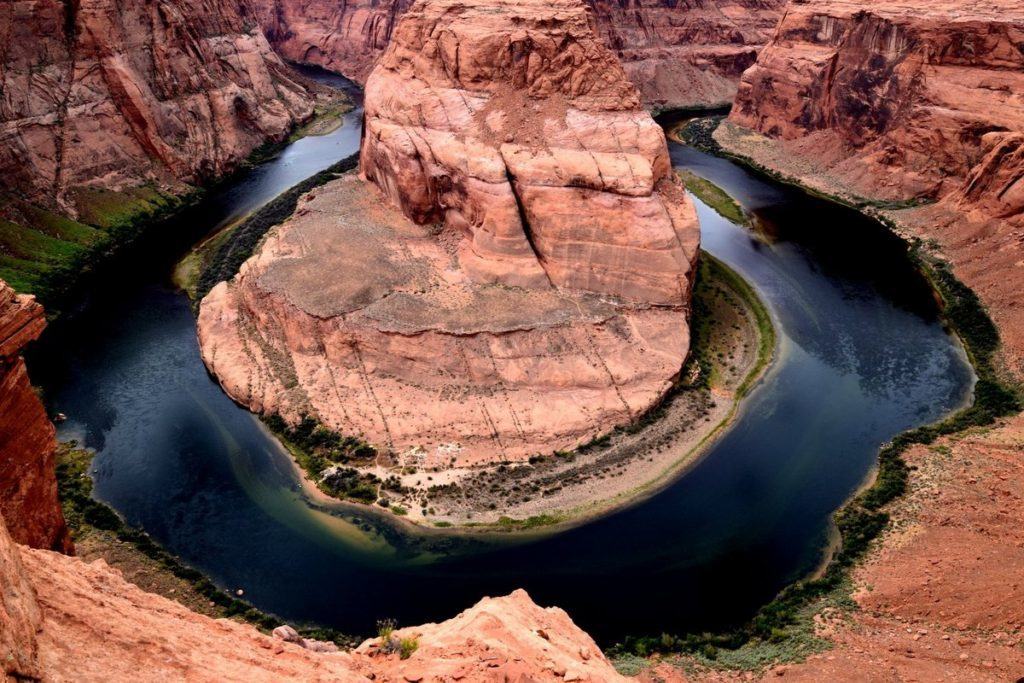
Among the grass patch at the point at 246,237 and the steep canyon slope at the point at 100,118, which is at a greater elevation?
the steep canyon slope at the point at 100,118

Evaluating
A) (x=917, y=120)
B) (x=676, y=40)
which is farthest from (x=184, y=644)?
(x=676, y=40)

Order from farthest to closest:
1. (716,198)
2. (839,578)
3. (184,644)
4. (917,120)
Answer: (716,198), (917,120), (839,578), (184,644)

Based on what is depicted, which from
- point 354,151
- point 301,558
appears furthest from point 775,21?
point 301,558

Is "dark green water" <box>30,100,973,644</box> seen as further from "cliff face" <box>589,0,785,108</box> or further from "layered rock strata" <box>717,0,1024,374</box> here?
"cliff face" <box>589,0,785,108</box>

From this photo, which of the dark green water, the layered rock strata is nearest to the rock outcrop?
the dark green water

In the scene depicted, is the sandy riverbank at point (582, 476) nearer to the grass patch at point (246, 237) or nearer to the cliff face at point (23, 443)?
the cliff face at point (23, 443)

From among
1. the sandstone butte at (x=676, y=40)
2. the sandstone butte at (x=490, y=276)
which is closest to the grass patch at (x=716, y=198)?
the sandstone butte at (x=490, y=276)

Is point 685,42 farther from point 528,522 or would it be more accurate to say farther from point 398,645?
point 398,645
